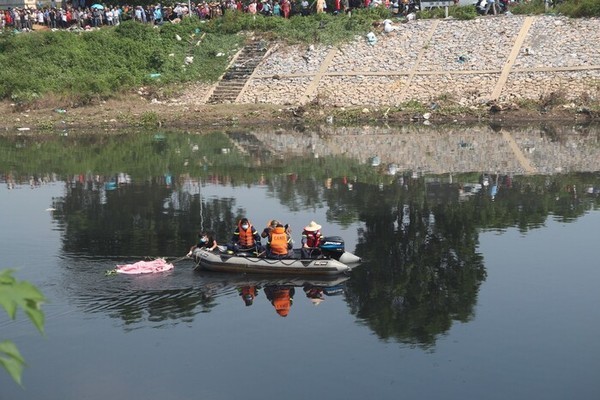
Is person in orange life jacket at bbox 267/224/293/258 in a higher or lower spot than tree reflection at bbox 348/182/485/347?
higher

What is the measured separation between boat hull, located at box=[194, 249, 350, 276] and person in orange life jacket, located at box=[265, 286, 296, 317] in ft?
1.76

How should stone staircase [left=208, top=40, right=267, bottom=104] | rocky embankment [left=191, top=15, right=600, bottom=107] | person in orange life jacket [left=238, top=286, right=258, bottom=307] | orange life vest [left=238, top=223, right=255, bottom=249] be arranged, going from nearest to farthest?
person in orange life jacket [left=238, top=286, right=258, bottom=307]
orange life vest [left=238, top=223, right=255, bottom=249]
rocky embankment [left=191, top=15, right=600, bottom=107]
stone staircase [left=208, top=40, right=267, bottom=104]

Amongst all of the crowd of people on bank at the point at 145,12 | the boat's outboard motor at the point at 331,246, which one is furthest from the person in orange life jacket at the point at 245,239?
the crowd of people on bank at the point at 145,12

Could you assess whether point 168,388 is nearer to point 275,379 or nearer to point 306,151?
point 275,379

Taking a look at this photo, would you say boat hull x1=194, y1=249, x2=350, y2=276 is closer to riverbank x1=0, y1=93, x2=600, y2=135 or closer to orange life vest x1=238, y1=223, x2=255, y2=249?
orange life vest x1=238, y1=223, x2=255, y2=249

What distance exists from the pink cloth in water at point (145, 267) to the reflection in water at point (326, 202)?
0.36m

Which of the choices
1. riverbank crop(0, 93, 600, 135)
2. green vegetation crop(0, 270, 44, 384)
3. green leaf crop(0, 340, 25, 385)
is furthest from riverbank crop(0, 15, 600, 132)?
green leaf crop(0, 340, 25, 385)

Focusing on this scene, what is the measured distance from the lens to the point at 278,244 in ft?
66.1

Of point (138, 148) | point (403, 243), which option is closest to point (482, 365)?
point (403, 243)

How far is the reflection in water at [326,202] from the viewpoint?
62.2 feet

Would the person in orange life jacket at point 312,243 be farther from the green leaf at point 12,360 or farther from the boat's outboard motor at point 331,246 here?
the green leaf at point 12,360

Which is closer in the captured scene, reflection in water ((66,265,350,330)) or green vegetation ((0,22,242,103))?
reflection in water ((66,265,350,330))

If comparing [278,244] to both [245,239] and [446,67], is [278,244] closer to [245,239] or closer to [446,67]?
[245,239]

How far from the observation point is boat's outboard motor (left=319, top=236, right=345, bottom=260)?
20516mm
